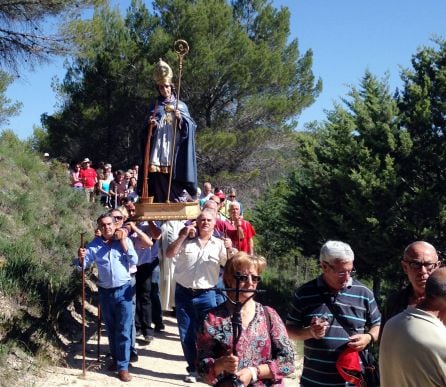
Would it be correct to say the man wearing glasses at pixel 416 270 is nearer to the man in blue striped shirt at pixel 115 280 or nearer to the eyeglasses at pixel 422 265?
the eyeglasses at pixel 422 265

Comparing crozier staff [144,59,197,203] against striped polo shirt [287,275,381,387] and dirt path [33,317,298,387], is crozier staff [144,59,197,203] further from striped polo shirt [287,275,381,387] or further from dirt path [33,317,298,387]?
striped polo shirt [287,275,381,387]

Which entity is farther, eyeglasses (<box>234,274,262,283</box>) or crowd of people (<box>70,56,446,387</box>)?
eyeglasses (<box>234,274,262,283</box>)

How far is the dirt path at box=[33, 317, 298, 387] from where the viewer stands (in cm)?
589

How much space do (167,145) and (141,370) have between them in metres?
2.54

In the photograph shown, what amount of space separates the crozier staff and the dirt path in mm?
1933

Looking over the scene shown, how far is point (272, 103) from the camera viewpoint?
81.1 feet

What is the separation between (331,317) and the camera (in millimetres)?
3635

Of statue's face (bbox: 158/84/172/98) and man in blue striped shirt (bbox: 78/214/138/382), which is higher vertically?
statue's face (bbox: 158/84/172/98)

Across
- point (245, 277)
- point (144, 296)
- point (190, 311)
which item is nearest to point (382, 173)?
point (144, 296)

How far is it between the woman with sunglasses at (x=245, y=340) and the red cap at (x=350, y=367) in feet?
1.52

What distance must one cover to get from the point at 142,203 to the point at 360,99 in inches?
426

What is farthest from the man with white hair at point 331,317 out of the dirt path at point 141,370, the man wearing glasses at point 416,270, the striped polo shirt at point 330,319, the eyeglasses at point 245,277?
the dirt path at point 141,370

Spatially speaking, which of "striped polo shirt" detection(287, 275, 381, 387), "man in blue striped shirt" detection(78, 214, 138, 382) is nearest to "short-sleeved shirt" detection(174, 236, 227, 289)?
"man in blue striped shirt" detection(78, 214, 138, 382)

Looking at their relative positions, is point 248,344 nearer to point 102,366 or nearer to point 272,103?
point 102,366
